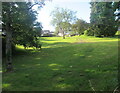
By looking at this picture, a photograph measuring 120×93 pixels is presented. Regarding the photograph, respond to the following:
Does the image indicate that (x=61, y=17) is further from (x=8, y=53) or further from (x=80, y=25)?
(x=8, y=53)

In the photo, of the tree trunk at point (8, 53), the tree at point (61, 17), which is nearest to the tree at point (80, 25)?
the tree at point (61, 17)

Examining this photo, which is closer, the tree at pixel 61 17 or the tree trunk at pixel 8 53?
the tree trunk at pixel 8 53

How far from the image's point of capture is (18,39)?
1086 centimetres

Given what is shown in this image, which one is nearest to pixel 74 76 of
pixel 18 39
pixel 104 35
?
pixel 18 39

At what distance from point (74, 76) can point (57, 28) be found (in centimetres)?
3727

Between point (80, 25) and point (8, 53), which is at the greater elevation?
point (80, 25)

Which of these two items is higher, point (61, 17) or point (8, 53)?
point (61, 17)

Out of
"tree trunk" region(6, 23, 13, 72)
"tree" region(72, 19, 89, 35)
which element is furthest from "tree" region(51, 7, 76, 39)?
"tree trunk" region(6, 23, 13, 72)

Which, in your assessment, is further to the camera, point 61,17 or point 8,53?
point 61,17

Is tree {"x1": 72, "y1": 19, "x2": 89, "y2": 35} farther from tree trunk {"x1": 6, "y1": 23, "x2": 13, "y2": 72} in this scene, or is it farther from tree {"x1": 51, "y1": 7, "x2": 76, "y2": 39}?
tree trunk {"x1": 6, "y1": 23, "x2": 13, "y2": 72}

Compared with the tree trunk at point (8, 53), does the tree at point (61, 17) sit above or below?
above

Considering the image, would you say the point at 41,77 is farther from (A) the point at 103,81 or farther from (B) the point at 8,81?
(A) the point at 103,81

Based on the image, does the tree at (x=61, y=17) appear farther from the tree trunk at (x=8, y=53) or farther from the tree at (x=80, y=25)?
the tree trunk at (x=8, y=53)

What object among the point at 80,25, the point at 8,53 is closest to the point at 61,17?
the point at 80,25
